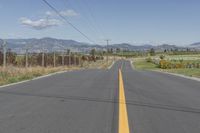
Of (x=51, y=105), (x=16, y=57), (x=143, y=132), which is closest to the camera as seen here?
(x=143, y=132)

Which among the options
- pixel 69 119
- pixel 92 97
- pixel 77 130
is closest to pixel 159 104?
pixel 92 97

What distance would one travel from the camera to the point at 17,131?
746 cm

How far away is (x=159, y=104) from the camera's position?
39.2ft

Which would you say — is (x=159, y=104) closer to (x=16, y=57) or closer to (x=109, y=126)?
(x=109, y=126)

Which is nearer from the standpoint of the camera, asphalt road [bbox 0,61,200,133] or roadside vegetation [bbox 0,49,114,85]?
asphalt road [bbox 0,61,200,133]

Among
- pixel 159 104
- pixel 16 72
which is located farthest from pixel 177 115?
pixel 16 72

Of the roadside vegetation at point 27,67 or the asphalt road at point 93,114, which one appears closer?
the asphalt road at point 93,114

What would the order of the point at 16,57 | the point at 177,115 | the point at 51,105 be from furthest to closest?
the point at 16,57, the point at 51,105, the point at 177,115

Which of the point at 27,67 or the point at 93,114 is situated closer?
the point at 93,114

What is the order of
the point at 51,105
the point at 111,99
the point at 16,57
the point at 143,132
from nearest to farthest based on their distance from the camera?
the point at 143,132 → the point at 51,105 → the point at 111,99 → the point at 16,57

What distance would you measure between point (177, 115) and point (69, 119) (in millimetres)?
2771

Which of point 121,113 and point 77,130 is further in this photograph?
point 121,113

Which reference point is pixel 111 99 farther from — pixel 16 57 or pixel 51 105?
pixel 16 57

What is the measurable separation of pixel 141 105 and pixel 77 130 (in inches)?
172
